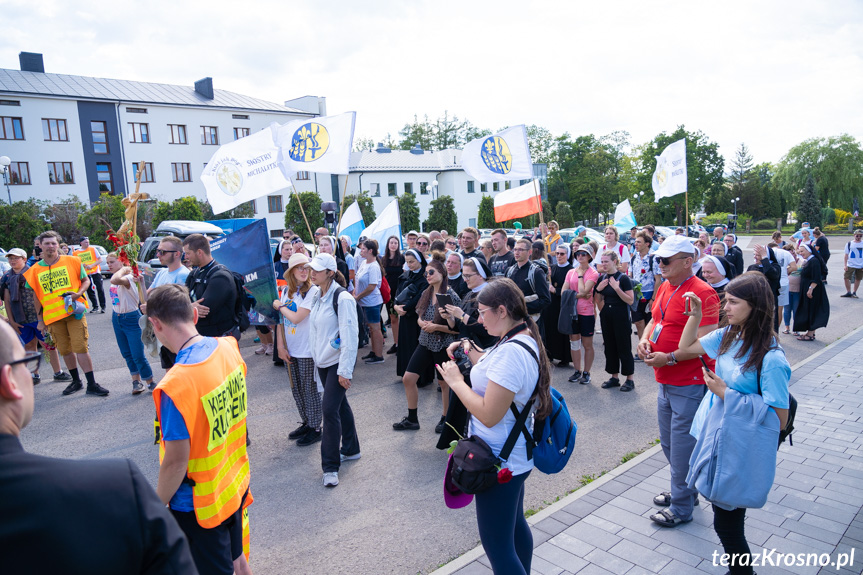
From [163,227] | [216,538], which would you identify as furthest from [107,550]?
[163,227]

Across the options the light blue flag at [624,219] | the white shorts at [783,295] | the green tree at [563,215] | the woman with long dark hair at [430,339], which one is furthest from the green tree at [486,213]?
the woman with long dark hair at [430,339]

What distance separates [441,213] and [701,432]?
48.9 metres

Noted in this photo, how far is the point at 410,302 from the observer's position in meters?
7.05

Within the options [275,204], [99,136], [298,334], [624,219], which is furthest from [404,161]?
[298,334]

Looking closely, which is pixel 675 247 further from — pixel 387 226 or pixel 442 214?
pixel 442 214

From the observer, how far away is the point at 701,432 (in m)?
3.16

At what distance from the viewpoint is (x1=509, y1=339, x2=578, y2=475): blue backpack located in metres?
2.89

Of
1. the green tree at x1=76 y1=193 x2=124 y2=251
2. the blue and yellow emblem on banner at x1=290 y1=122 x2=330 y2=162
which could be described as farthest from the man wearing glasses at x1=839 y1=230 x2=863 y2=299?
the green tree at x1=76 y1=193 x2=124 y2=251

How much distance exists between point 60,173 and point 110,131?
196 inches

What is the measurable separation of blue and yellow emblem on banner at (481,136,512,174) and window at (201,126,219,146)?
43.8 m

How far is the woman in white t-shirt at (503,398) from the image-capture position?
2.69 m

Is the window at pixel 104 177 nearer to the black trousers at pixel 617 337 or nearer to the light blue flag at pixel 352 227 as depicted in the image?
the light blue flag at pixel 352 227

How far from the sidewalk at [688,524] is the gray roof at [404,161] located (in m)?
52.1

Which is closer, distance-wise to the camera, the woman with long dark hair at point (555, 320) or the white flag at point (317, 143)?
the white flag at point (317, 143)
